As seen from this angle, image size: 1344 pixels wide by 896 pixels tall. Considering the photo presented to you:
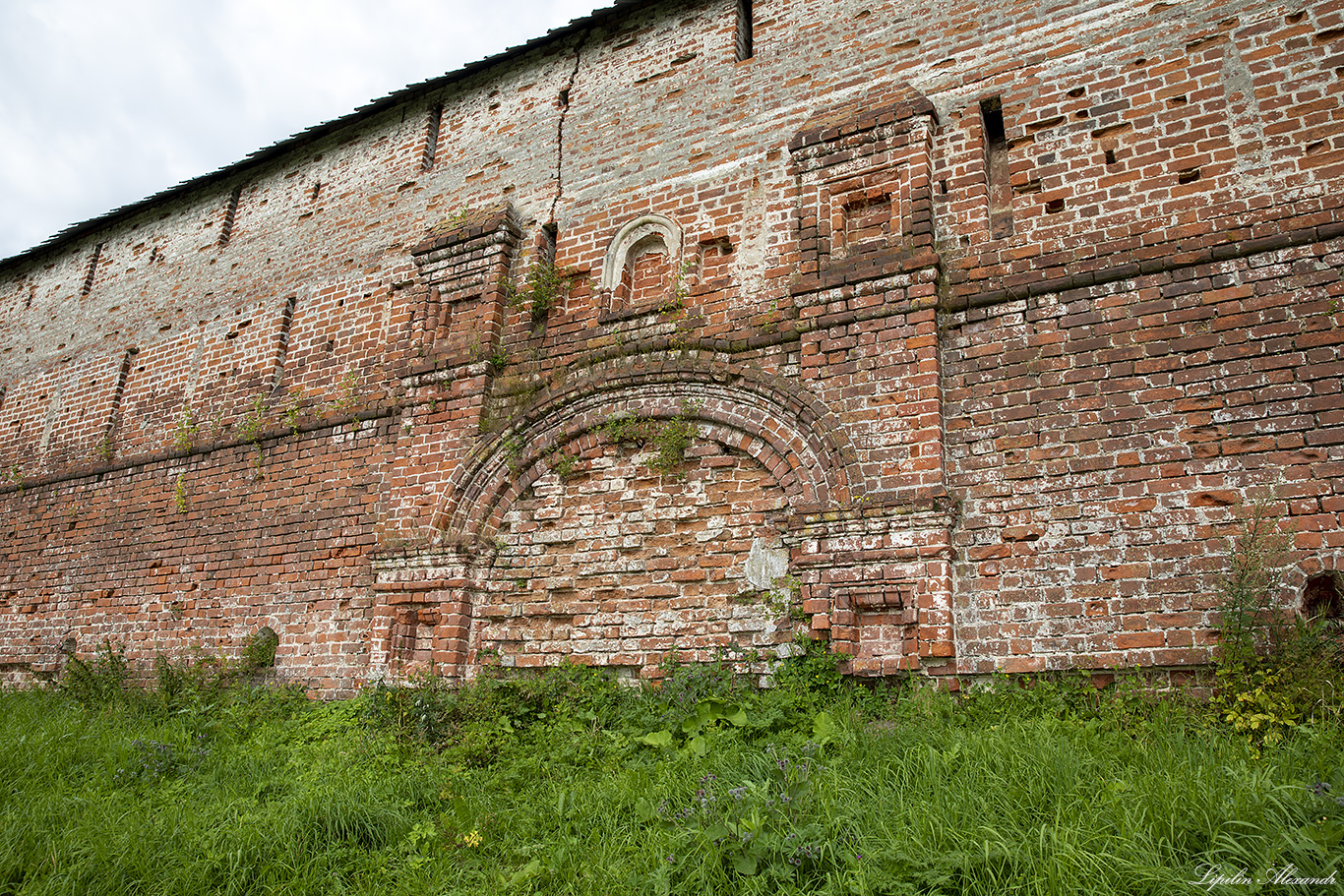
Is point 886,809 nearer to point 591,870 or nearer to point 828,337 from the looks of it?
point 591,870

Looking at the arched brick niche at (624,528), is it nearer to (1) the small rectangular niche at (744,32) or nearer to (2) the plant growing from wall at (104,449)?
(1) the small rectangular niche at (744,32)

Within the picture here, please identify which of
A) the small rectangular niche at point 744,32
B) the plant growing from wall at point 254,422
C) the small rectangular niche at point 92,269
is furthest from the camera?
the small rectangular niche at point 92,269

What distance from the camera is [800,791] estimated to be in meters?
3.67

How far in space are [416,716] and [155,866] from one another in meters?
2.10

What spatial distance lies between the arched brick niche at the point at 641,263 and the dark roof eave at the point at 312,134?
7.78ft

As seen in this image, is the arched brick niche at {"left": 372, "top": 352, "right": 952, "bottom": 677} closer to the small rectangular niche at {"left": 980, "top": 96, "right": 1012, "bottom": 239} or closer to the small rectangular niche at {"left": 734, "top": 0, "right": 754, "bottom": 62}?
the small rectangular niche at {"left": 980, "top": 96, "right": 1012, "bottom": 239}

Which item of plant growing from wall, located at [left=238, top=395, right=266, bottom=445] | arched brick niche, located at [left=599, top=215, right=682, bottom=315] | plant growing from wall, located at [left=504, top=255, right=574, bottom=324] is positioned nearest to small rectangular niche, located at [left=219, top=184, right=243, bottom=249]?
plant growing from wall, located at [left=238, top=395, right=266, bottom=445]

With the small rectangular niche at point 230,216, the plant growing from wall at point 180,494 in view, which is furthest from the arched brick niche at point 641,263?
the small rectangular niche at point 230,216

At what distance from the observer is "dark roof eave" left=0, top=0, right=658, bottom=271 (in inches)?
328

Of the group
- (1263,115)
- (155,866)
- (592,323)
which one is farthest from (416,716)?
(1263,115)

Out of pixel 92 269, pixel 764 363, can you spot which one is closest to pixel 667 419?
pixel 764 363

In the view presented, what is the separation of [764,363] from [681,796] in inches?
123

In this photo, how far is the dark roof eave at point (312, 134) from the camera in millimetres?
8336

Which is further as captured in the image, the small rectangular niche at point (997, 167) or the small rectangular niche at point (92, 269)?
the small rectangular niche at point (92, 269)
